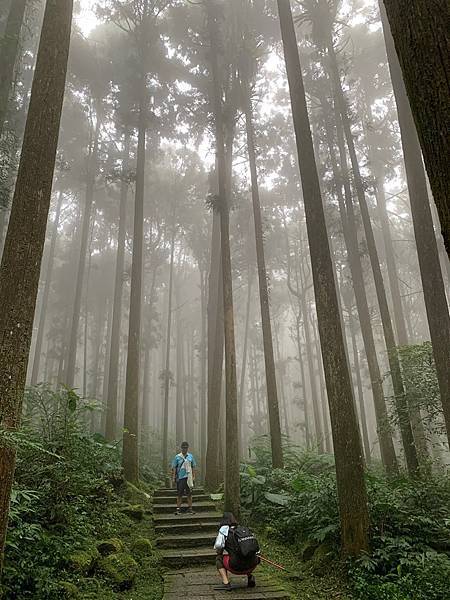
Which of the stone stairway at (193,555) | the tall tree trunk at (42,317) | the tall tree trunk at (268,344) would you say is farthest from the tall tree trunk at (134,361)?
the tall tree trunk at (42,317)

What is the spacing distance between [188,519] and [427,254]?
765cm

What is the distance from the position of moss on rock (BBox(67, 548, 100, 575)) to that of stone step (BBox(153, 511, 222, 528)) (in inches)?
124

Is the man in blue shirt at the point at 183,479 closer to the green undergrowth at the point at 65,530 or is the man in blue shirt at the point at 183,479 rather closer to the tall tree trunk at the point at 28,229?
the green undergrowth at the point at 65,530

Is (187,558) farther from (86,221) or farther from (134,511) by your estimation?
(86,221)

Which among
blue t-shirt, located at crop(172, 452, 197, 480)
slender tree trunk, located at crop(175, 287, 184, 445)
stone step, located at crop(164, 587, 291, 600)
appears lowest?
stone step, located at crop(164, 587, 291, 600)

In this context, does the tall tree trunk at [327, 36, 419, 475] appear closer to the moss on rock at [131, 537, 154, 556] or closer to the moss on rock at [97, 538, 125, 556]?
the moss on rock at [131, 537, 154, 556]

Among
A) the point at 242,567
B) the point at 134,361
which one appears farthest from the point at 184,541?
the point at 134,361

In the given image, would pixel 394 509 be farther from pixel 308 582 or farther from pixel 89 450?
pixel 89 450

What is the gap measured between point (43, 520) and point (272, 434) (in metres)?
6.28

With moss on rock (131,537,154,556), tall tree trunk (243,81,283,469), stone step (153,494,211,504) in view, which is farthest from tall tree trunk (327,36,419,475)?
moss on rock (131,537,154,556)

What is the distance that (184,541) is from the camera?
25.5ft

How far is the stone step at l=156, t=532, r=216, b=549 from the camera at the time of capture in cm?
770

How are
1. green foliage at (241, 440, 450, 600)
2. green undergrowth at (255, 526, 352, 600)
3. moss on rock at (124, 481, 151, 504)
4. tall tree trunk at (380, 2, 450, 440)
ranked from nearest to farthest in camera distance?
1. green foliage at (241, 440, 450, 600)
2. green undergrowth at (255, 526, 352, 600)
3. tall tree trunk at (380, 2, 450, 440)
4. moss on rock at (124, 481, 151, 504)

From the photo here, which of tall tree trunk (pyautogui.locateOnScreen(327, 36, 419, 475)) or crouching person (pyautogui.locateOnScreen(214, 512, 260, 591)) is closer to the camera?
crouching person (pyautogui.locateOnScreen(214, 512, 260, 591))
